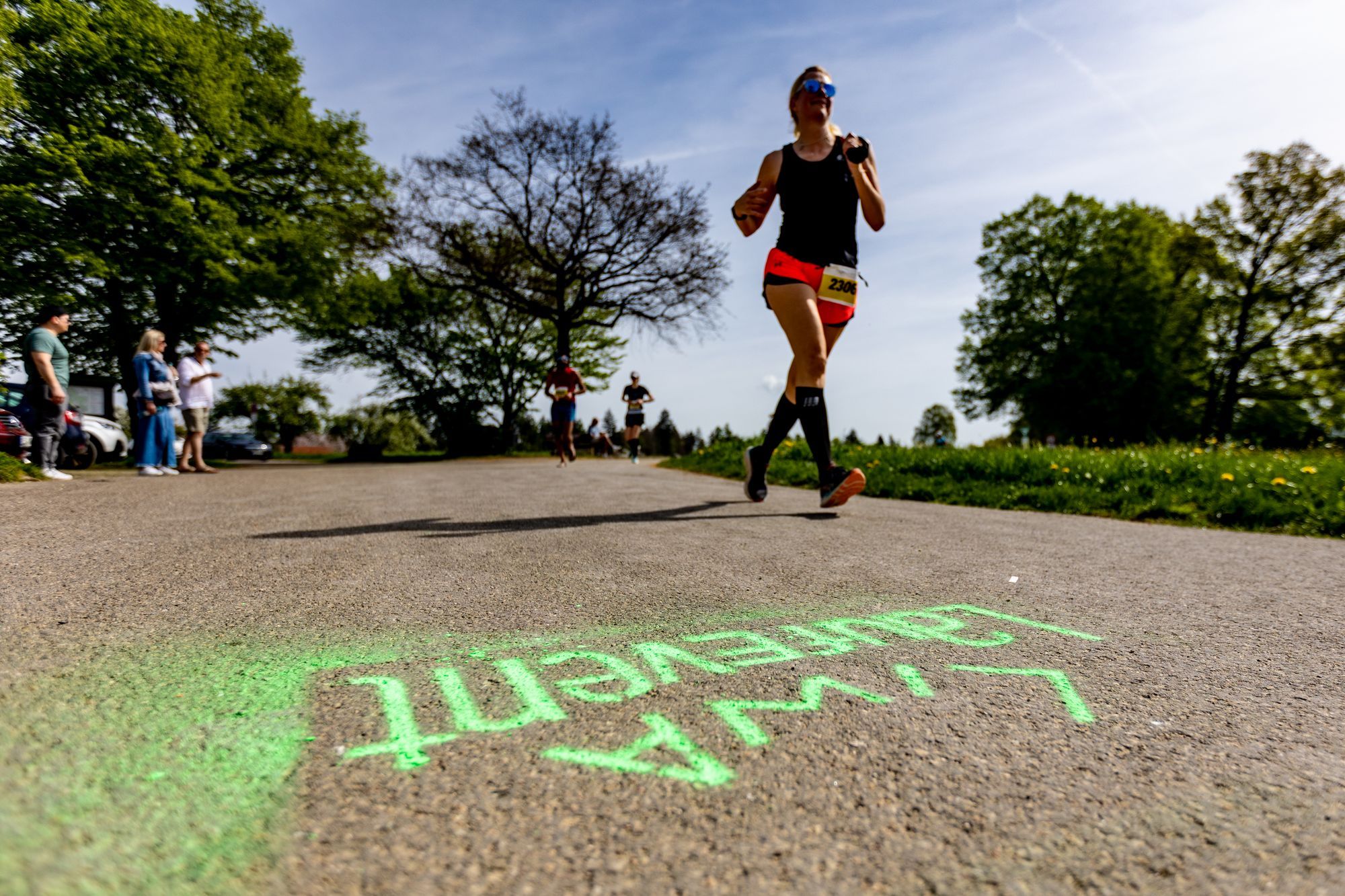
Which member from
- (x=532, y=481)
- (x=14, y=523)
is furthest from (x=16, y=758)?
(x=532, y=481)

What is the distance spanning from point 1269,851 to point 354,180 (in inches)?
1006

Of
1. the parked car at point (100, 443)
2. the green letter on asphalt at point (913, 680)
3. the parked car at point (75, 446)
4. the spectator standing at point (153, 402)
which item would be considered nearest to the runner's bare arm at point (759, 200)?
the green letter on asphalt at point (913, 680)

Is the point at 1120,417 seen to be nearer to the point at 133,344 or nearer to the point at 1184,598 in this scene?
the point at 1184,598

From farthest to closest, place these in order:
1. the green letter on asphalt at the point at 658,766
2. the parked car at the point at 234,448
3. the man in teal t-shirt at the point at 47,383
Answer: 1. the parked car at the point at 234,448
2. the man in teal t-shirt at the point at 47,383
3. the green letter on asphalt at the point at 658,766

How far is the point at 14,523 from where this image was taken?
411 cm

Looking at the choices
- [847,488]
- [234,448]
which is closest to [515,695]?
[847,488]

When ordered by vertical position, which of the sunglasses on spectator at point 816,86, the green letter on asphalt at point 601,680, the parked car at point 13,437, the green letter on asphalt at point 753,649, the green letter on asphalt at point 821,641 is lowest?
the green letter on asphalt at point 601,680

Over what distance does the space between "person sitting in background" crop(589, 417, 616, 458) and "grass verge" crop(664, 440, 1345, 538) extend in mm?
18371

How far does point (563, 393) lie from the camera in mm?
13164

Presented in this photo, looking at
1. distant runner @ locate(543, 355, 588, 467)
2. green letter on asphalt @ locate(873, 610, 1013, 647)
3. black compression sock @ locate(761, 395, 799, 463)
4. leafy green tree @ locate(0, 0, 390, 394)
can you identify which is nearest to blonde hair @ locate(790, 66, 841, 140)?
black compression sock @ locate(761, 395, 799, 463)

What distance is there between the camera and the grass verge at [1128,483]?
5.85 m

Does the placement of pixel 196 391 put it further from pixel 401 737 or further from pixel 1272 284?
pixel 1272 284

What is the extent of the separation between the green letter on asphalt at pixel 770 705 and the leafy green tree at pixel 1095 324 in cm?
3256

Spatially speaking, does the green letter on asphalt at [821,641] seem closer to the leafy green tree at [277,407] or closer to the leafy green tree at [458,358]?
the leafy green tree at [458,358]
